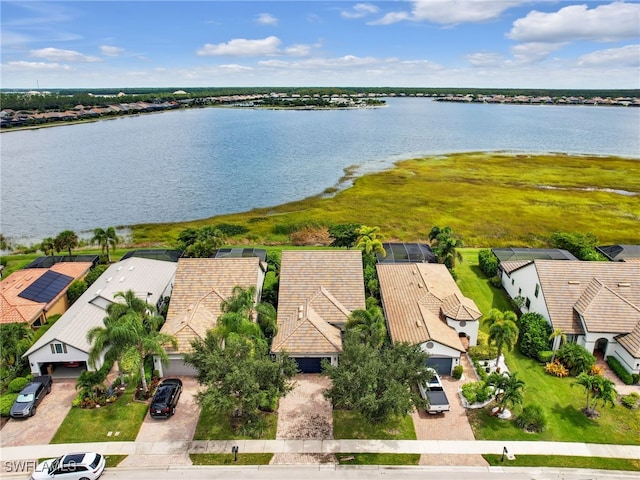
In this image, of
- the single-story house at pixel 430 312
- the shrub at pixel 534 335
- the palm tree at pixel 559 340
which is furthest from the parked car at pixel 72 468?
the palm tree at pixel 559 340

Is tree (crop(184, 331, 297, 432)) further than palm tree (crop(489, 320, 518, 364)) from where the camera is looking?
No

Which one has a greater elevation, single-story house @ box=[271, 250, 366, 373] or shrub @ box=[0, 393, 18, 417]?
single-story house @ box=[271, 250, 366, 373]

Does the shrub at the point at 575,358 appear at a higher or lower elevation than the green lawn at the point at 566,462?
higher

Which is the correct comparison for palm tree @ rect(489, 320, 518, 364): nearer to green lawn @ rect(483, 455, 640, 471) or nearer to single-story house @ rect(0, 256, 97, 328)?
green lawn @ rect(483, 455, 640, 471)

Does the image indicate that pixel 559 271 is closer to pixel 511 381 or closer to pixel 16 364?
pixel 511 381

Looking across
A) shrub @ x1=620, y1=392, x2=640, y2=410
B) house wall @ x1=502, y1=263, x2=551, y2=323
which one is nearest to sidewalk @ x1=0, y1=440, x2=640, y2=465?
shrub @ x1=620, y1=392, x2=640, y2=410

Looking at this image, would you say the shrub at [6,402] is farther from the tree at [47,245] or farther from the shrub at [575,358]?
the shrub at [575,358]

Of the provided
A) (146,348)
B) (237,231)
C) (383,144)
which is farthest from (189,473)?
(383,144)

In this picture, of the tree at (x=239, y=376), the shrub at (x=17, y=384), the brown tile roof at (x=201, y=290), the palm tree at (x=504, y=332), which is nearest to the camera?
the tree at (x=239, y=376)
